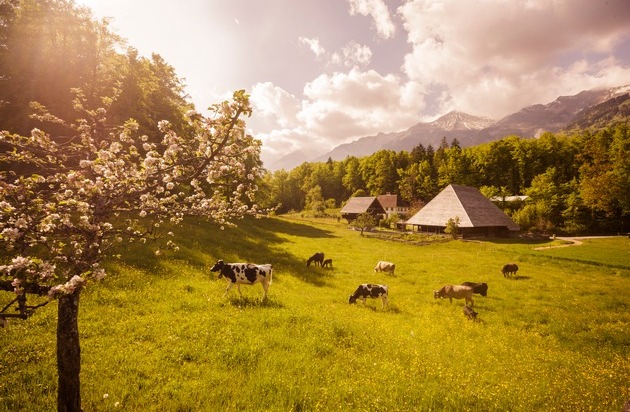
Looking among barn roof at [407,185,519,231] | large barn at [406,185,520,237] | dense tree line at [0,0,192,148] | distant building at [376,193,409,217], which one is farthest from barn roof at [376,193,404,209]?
dense tree line at [0,0,192,148]

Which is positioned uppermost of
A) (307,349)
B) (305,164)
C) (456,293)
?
(305,164)

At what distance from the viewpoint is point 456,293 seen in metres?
18.2

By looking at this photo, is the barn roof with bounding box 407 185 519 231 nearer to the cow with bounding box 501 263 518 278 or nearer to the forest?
the forest

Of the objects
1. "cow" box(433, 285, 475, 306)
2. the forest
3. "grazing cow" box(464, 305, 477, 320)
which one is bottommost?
"grazing cow" box(464, 305, 477, 320)

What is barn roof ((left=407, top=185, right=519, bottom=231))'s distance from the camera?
5647 cm

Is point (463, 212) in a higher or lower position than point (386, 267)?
higher

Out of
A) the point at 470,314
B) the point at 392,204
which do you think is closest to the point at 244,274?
the point at 470,314

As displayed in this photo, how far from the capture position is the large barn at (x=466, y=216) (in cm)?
5625

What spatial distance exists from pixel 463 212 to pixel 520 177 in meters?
61.3

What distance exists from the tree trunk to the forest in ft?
12.2

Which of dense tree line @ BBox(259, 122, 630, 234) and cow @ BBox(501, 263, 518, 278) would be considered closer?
cow @ BBox(501, 263, 518, 278)

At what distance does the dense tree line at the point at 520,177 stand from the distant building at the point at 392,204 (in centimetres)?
411

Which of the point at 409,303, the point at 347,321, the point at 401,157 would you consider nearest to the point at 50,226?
the point at 347,321

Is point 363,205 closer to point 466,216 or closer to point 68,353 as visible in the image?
point 466,216
